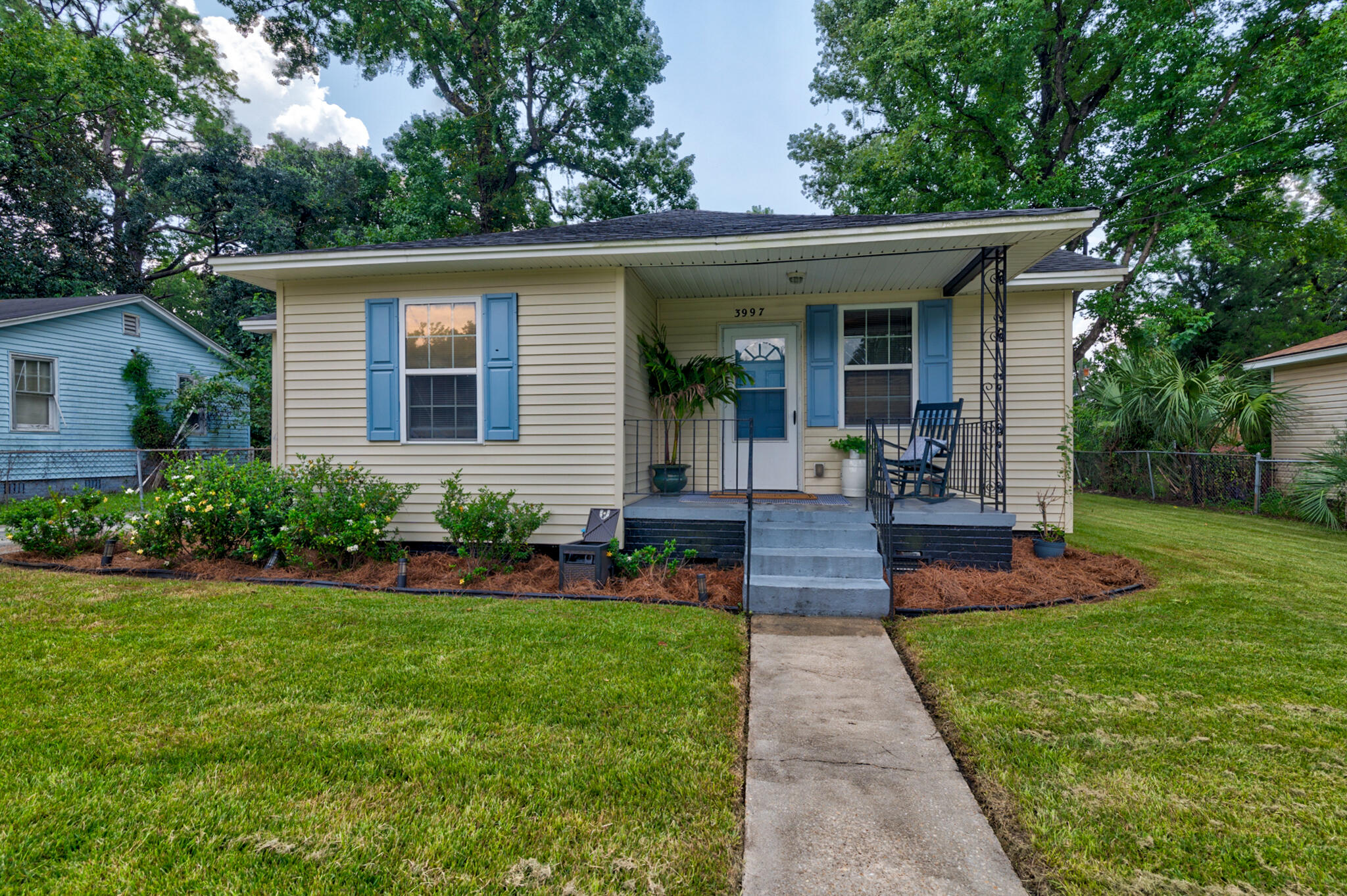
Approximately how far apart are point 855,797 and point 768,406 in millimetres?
4897

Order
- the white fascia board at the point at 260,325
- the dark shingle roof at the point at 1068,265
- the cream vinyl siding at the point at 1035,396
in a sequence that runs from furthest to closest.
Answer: the white fascia board at the point at 260,325 < the cream vinyl siding at the point at 1035,396 < the dark shingle roof at the point at 1068,265

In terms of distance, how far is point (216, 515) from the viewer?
4.87 metres

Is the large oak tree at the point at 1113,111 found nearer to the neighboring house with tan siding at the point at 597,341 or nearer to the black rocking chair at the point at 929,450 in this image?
the neighboring house with tan siding at the point at 597,341

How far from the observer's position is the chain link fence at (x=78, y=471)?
375 inches

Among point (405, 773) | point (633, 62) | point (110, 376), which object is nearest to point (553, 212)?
point (633, 62)

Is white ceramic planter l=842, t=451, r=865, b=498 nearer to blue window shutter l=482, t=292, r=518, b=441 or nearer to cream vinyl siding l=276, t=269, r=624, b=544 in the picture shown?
cream vinyl siding l=276, t=269, r=624, b=544

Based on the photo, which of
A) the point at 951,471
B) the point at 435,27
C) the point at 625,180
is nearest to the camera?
the point at 951,471

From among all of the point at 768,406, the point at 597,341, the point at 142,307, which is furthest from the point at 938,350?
the point at 142,307

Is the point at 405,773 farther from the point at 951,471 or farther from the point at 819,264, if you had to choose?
the point at 951,471

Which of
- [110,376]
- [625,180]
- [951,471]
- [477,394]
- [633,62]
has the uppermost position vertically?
[633,62]

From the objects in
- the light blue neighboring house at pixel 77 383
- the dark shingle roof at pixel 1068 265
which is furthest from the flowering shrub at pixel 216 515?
the light blue neighboring house at pixel 77 383

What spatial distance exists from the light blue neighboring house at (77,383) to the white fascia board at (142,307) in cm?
2

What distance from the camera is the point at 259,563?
16.3 feet

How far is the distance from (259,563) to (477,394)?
2318 millimetres
